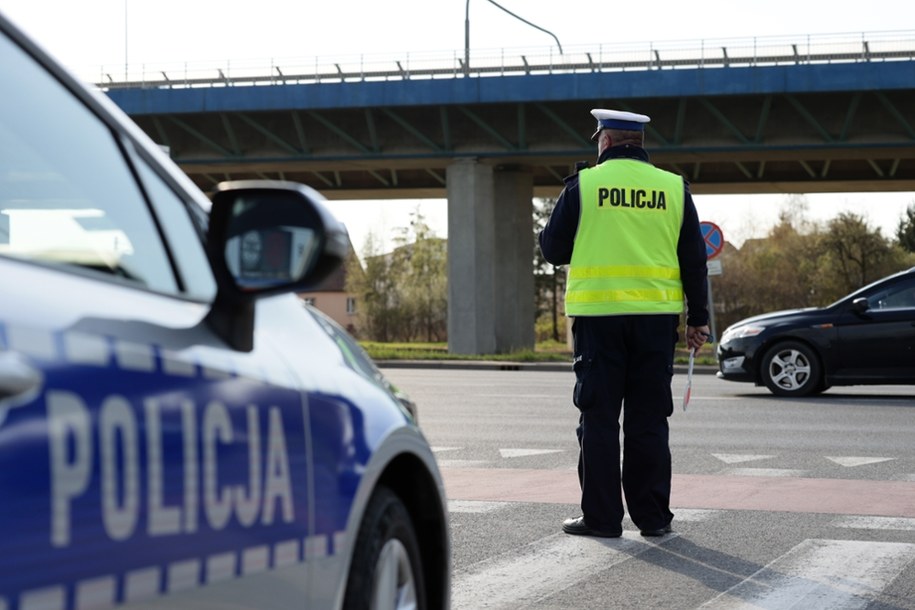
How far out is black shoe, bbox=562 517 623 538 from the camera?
24.5 feet

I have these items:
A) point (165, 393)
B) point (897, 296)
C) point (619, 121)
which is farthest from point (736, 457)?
point (165, 393)

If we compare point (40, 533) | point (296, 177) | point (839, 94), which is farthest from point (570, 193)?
point (296, 177)

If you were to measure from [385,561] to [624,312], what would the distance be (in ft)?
13.6

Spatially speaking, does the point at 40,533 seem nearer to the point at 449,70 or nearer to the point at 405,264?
the point at 449,70

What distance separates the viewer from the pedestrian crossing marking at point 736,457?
11.3 m

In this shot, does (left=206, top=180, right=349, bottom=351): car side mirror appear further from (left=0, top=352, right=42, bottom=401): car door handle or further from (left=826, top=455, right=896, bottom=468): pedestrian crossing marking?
(left=826, top=455, right=896, bottom=468): pedestrian crossing marking

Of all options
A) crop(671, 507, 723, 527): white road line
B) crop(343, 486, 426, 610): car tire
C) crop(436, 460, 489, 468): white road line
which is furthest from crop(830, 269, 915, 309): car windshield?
crop(343, 486, 426, 610): car tire

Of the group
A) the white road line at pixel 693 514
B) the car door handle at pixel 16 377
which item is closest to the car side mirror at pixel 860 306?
the white road line at pixel 693 514

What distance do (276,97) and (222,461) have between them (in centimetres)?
3951

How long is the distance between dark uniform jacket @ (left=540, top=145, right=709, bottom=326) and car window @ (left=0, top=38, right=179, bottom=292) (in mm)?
4664

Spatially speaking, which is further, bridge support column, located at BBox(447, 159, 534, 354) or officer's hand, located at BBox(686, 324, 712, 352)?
bridge support column, located at BBox(447, 159, 534, 354)

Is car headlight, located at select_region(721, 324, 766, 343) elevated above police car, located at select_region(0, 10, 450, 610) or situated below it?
above

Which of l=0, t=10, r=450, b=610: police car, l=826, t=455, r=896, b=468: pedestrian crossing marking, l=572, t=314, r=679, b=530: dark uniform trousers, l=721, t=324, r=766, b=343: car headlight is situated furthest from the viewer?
l=721, t=324, r=766, b=343: car headlight

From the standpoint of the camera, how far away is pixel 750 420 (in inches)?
589
